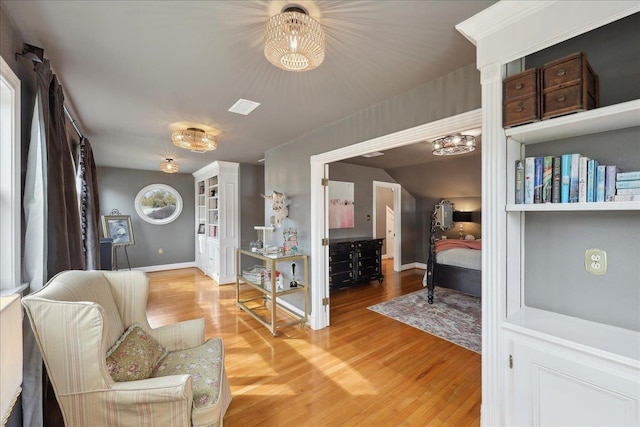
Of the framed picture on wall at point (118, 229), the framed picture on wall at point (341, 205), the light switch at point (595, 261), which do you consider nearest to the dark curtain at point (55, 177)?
the light switch at point (595, 261)

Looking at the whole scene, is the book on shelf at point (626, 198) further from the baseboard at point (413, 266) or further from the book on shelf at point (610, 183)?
the baseboard at point (413, 266)

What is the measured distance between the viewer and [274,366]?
7.81 ft

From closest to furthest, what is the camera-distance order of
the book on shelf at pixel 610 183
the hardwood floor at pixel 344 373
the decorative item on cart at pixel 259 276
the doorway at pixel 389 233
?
the book on shelf at pixel 610 183 → the hardwood floor at pixel 344 373 → the decorative item on cart at pixel 259 276 → the doorway at pixel 389 233

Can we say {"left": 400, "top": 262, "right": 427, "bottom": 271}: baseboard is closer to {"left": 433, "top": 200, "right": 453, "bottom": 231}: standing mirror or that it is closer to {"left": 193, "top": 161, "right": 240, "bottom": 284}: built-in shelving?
{"left": 433, "top": 200, "right": 453, "bottom": 231}: standing mirror

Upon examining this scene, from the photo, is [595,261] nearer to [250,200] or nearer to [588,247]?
[588,247]

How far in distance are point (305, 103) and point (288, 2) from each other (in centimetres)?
114

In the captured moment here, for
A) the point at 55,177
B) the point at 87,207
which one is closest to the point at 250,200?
the point at 87,207

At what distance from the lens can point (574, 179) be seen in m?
1.23

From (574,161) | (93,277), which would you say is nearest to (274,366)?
(93,277)

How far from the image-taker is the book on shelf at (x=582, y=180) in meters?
1.21

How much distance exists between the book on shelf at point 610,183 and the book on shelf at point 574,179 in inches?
3.7

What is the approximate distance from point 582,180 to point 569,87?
41cm

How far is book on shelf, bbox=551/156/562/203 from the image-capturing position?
1.27 meters

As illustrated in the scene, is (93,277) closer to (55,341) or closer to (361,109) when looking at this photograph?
(55,341)
